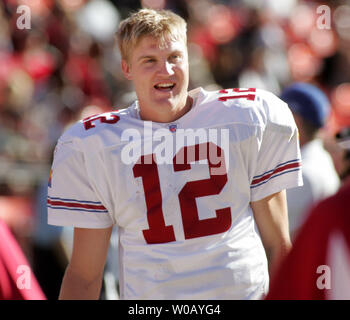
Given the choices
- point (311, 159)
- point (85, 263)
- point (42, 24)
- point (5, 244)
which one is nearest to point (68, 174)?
point (85, 263)

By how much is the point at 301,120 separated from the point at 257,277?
1.57 metres

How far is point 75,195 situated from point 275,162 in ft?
2.29

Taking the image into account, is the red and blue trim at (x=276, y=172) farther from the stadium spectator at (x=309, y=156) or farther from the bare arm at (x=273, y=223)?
the stadium spectator at (x=309, y=156)

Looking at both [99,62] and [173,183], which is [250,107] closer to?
[173,183]

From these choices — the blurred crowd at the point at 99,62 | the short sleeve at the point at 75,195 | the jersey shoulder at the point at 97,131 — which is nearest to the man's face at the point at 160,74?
the jersey shoulder at the point at 97,131

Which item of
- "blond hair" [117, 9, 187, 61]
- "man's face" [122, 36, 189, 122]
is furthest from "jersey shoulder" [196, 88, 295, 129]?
"blond hair" [117, 9, 187, 61]

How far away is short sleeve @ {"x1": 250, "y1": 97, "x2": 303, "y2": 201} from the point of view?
7.55 feet

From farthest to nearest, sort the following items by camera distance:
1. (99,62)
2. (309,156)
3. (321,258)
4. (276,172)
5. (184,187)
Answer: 1. (99,62)
2. (309,156)
3. (276,172)
4. (184,187)
5. (321,258)

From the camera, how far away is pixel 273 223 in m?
2.34

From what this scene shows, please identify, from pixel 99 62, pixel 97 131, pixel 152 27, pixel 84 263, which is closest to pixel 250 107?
pixel 152 27

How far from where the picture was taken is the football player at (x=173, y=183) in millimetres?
2191

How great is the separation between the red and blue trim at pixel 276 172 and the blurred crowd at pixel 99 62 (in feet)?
7.05

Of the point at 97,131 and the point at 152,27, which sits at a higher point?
the point at 152,27

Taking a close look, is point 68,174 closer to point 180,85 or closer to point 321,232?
point 180,85
